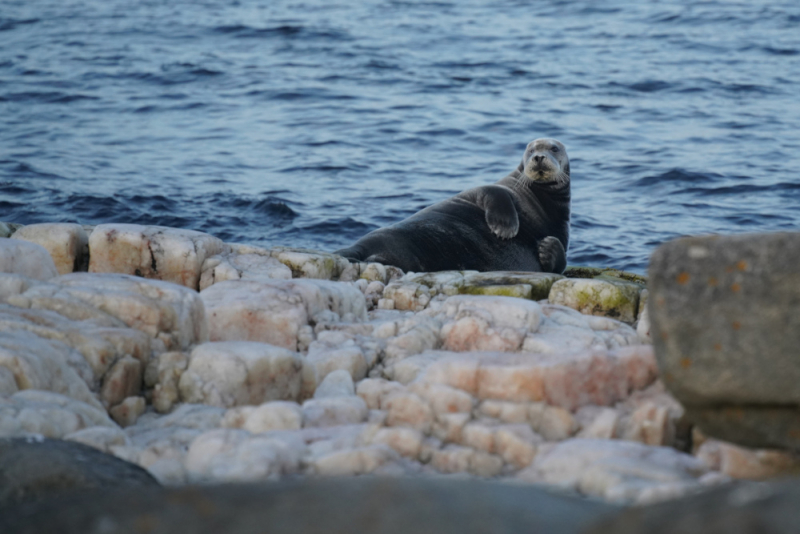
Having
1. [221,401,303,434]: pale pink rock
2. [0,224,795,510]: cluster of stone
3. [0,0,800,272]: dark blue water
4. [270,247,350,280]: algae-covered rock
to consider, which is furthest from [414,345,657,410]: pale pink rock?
[0,0,800,272]: dark blue water

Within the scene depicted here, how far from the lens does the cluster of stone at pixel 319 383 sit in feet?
10.1

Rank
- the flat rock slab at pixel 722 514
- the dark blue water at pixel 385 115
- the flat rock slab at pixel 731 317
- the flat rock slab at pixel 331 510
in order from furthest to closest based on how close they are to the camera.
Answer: the dark blue water at pixel 385 115
the flat rock slab at pixel 731 317
the flat rock slab at pixel 331 510
the flat rock slab at pixel 722 514

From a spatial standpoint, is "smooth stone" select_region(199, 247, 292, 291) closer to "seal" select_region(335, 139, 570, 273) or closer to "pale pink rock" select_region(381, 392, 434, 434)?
"seal" select_region(335, 139, 570, 273)

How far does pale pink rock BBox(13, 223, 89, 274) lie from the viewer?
606 centimetres

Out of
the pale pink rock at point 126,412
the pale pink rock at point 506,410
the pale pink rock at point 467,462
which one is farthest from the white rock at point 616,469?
the pale pink rock at point 126,412

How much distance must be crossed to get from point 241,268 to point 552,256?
4335 mm

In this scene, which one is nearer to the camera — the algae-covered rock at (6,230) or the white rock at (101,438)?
the white rock at (101,438)

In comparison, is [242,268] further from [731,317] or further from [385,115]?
[385,115]

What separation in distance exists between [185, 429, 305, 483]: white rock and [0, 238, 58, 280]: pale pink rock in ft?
6.66

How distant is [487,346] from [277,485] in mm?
2608

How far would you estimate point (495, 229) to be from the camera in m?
9.65

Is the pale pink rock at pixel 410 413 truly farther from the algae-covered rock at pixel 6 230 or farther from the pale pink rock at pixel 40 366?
the algae-covered rock at pixel 6 230

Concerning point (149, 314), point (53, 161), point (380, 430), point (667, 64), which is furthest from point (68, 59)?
point (380, 430)

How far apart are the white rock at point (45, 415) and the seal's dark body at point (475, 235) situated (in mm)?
4719
